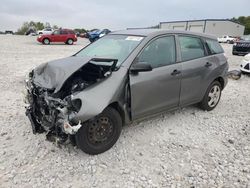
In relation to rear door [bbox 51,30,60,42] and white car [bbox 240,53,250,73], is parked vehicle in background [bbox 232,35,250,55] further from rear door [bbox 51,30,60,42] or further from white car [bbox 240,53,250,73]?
rear door [bbox 51,30,60,42]

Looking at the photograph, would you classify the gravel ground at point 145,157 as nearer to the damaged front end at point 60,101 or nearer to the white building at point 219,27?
the damaged front end at point 60,101

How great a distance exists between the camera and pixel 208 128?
4.42 meters

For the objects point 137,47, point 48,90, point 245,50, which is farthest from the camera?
point 245,50

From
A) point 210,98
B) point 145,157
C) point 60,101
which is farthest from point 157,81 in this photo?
point 210,98

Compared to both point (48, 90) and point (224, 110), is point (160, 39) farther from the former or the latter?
point (224, 110)

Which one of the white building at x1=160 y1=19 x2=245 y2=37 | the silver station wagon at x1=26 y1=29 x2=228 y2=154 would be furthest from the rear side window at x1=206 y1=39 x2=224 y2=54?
the white building at x1=160 y1=19 x2=245 y2=37

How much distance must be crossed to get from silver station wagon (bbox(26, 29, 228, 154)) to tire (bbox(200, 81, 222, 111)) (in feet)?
1.34

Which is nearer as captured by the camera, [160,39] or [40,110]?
[40,110]

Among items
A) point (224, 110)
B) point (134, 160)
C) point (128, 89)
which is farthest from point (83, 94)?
point (224, 110)

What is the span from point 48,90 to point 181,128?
93.9 inches

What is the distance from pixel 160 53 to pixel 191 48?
0.90 metres

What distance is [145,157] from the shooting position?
3436mm

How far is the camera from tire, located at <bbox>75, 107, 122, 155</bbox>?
317 centimetres

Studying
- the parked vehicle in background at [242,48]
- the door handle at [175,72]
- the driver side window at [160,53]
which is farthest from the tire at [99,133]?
the parked vehicle in background at [242,48]
